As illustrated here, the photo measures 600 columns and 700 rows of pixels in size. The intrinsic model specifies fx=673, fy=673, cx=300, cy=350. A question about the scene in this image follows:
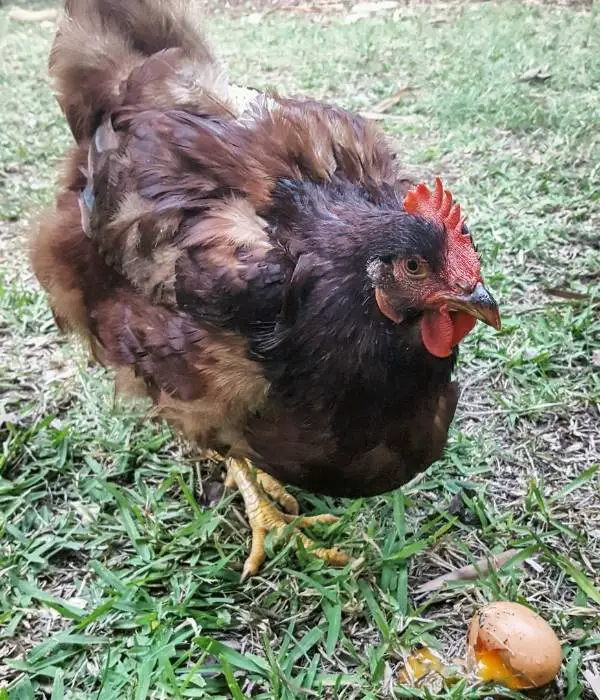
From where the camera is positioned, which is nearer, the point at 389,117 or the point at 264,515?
the point at 264,515

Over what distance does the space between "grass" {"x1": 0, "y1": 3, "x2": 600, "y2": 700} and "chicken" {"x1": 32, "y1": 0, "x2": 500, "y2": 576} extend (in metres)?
0.18

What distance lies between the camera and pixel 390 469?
75.5 inches

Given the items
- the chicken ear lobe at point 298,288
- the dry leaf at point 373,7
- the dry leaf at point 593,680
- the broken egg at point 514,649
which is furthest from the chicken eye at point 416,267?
the dry leaf at point 373,7

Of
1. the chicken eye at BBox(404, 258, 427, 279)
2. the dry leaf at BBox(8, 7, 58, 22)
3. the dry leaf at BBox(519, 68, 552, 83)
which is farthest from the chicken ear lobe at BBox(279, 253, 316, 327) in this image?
the dry leaf at BBox(8, 7, 58, 22)

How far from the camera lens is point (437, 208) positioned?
1.71 m

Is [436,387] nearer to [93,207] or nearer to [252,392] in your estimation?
[252,392]

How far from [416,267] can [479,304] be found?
17 centimetres

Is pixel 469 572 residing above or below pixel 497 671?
below

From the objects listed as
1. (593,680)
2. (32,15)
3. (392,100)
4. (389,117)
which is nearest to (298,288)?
(593,680)

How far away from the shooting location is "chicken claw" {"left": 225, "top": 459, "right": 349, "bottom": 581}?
2158 millimetres

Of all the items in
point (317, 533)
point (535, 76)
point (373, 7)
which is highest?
point (535, 76)

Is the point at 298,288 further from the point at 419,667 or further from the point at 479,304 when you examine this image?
the point at 419,667

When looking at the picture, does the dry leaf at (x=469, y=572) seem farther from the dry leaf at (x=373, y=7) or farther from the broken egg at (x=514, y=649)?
the dry leaf at (x=373, y=7)

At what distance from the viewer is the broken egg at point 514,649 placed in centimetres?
160
